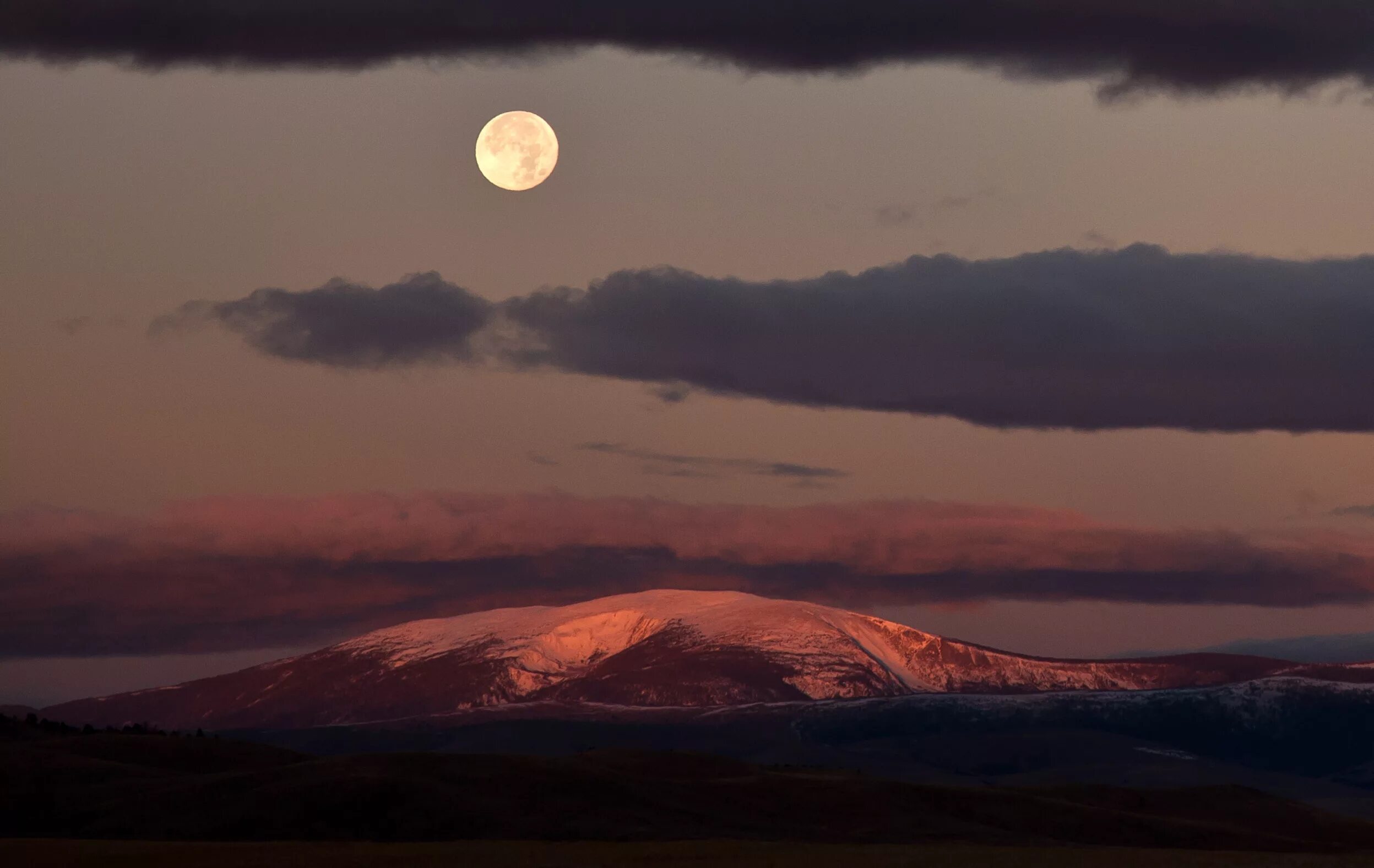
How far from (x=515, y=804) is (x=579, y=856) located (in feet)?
148

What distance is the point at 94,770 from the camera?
167500mm

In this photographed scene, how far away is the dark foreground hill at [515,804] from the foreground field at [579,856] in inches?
879

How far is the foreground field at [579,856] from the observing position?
346 feet

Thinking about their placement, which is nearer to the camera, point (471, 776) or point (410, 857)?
point (410, 857)

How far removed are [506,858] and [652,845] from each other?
51.8ft

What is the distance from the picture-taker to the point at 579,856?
10919 cm

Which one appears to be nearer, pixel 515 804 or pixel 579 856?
pixel 579 856

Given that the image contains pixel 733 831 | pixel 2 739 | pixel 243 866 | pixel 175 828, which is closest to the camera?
pixel 243 866

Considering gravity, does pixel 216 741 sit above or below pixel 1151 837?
above

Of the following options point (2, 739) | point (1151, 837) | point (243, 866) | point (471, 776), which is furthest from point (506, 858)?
point (2, 739)

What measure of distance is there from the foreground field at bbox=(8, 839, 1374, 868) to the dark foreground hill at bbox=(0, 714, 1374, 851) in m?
22.3

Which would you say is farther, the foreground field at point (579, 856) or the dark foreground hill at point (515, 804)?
the dark foreground hill at point (515, 804)

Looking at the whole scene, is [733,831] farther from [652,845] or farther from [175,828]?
[175,828]

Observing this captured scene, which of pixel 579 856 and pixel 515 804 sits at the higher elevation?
pixel 515 804
